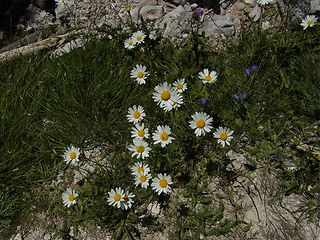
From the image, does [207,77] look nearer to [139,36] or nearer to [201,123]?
[201,123]

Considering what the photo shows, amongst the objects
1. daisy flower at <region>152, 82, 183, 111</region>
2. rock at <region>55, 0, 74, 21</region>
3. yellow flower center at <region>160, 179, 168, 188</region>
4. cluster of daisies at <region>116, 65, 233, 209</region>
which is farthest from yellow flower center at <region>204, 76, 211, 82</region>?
rock at <region>55, 0, 74, 21</region>

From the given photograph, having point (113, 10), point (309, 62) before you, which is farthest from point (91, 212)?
point (113, 10)

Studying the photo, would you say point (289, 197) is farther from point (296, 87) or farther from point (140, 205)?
point (140, 205)

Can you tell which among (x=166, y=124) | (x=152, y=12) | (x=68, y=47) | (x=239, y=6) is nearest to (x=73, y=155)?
(x=166, y=124)

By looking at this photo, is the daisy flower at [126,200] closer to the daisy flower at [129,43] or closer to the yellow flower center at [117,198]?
the yellow flower center at [117,198]

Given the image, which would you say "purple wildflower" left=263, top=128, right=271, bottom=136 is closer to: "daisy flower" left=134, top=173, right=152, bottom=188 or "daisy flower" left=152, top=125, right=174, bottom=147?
"daisy flower" left=152, top=125, right=174, bottom=147

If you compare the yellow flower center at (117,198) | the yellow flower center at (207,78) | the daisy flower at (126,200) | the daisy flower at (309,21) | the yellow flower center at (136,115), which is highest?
the daisy flower at (309,21)

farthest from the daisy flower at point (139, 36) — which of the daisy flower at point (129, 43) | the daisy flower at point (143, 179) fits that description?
the daisy flower at point (143, 179)
